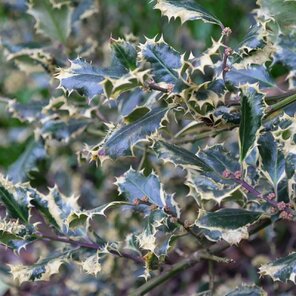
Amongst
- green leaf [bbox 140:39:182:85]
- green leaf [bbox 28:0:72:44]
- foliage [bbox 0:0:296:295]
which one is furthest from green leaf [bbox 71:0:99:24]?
green leaf [bbox 140:39:182:85]

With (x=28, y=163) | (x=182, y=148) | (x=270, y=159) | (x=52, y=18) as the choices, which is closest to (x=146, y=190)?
(x=182, y=148)

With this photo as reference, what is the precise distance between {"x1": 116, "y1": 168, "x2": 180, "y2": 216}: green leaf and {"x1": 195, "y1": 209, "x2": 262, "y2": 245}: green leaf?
79mm

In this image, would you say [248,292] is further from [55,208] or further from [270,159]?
[55,208]

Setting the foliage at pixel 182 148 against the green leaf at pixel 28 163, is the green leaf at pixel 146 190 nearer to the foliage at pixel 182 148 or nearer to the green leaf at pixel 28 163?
the foliage at pixel 182 148

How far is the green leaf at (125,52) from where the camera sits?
95 cm

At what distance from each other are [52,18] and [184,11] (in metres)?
0.72

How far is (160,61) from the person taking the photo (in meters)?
0.98

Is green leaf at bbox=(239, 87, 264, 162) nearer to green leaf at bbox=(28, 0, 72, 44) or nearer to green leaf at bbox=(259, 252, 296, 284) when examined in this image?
green leaf at bbox=(259, 252, 296, 284)

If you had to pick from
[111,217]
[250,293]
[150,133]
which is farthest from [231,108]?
[111,217]

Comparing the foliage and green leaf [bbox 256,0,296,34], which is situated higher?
green leaf [bbox 256,0,296,34]

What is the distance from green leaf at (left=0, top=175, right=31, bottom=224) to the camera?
112 centimetres

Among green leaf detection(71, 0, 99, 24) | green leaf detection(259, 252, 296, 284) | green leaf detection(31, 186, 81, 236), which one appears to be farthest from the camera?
green leaf detection(71, 0, 99, 24)

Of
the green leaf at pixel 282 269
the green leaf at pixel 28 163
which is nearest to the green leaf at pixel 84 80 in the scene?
the green leaf at pixel 282 269

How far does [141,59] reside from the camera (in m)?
0.97
